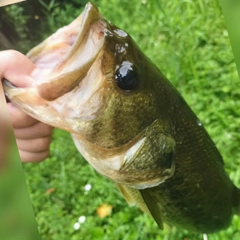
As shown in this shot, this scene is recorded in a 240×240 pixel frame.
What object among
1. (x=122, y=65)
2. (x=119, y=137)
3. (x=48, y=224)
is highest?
(x=122, y=65)

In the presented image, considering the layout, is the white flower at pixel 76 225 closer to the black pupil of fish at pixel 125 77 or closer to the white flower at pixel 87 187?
the white flower at pixel 87 187

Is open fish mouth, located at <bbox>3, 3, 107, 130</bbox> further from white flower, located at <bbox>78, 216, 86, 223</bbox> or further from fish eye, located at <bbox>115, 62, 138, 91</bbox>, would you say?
white flower, located at <bbox>78, 216, 86, 223</bbox>

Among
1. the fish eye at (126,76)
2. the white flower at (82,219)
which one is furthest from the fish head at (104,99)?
the white flower at (82,219)

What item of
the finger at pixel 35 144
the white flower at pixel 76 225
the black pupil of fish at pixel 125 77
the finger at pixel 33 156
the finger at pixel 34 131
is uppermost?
the black pupil of fish at pixel 125 77

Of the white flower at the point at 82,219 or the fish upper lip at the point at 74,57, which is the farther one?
the white flower at the point at 82,219

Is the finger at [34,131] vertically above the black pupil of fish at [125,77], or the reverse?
the black pupil of fish at [125,77]

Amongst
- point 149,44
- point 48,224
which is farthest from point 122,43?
point 48,224

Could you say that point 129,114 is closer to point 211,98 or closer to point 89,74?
point 89,74

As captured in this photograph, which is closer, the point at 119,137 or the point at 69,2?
the point at 119,137

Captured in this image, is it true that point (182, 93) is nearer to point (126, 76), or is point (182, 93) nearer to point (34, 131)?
point (126, 76)
